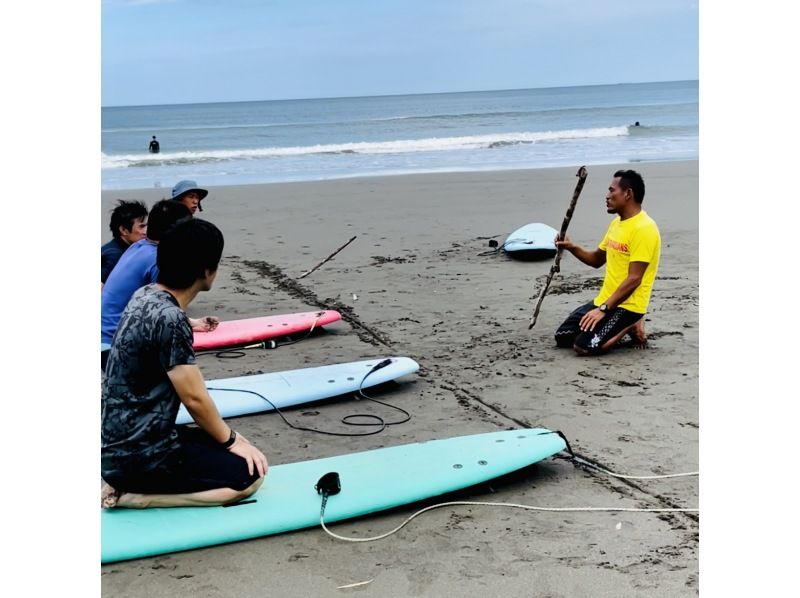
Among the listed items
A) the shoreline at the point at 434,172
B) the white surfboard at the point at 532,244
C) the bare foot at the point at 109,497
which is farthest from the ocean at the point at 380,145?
the bare foot at the point at 109,497

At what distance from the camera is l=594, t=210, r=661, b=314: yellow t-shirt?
5660mm

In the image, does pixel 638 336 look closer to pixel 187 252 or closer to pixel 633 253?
pixel 633 253

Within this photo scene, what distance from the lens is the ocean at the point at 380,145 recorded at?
19797 millimetres

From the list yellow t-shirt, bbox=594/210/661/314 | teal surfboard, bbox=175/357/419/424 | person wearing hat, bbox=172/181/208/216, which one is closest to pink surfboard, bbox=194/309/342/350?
teal surfboard, bbox=175/357/419/424

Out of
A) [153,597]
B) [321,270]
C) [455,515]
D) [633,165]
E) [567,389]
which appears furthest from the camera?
[633,165]

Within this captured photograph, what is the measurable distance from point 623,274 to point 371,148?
21.5 meters

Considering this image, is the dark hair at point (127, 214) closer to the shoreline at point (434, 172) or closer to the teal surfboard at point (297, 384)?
the teal surfboard at point (297, 384)

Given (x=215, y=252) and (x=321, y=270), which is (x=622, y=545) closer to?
(x=215, y=252)

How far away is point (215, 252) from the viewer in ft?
10.4

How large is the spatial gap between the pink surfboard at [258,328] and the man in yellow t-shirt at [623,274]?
6.23 feet
